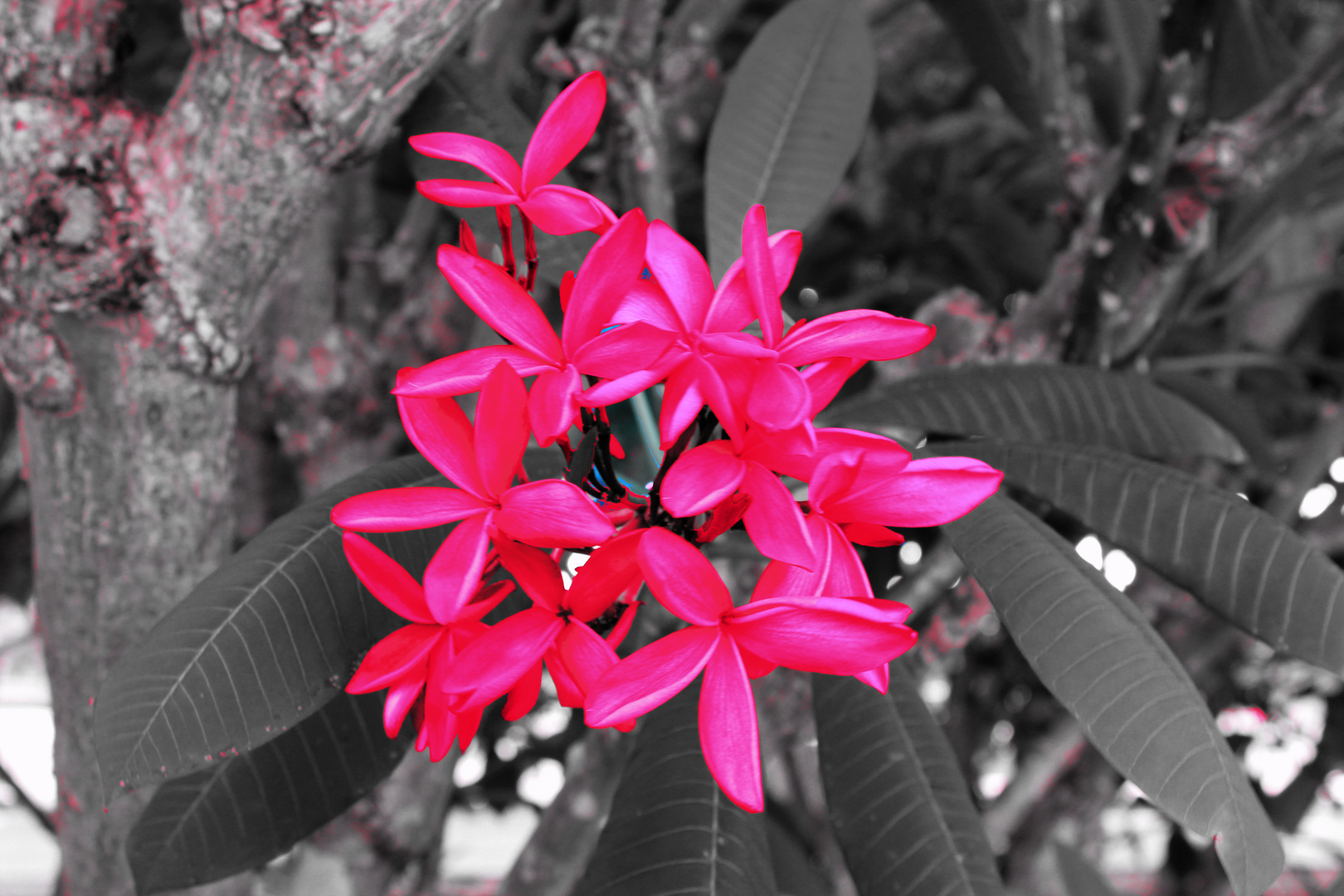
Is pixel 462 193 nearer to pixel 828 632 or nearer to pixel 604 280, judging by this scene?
pixel 604 280

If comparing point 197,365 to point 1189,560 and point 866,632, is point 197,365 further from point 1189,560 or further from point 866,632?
point 1189,560

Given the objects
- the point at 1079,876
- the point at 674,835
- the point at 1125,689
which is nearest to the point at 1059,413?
the point at 1125,689

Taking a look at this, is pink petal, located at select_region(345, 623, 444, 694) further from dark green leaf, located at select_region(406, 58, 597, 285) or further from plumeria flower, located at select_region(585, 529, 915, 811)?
dark green leaf, located at select_region(406, 58, 597, 285)

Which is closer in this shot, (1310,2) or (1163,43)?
(1163,43)

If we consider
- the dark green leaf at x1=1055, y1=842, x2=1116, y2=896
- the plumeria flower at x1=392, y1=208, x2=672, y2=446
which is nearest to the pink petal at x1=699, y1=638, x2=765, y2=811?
the plumeria flower at x1=392, y1=208, x2=672, y2=446

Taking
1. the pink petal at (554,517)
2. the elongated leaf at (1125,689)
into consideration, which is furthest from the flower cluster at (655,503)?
the elongated leaf at (1125,689)

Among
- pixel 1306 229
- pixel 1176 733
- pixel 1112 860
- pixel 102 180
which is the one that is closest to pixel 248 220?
pixel 102 180

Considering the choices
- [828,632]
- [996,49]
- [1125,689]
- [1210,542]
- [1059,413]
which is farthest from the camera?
[996,49]
